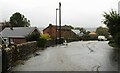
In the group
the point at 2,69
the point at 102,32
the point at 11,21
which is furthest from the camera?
the point at 102,32

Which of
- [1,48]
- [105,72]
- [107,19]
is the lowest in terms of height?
[105,72]

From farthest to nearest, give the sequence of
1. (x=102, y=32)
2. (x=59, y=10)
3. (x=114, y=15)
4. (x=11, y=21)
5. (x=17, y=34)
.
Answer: (x=102, y=32) < (x=11, y=21) < (x=17, y=34) < (x=59, y=10) < (x=114, y=15)

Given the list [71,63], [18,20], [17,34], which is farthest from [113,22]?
[18,20]

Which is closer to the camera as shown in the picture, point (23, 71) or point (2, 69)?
point (2, 69)

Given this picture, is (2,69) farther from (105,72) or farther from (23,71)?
(105,72)

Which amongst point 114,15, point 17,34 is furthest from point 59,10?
point 114,15

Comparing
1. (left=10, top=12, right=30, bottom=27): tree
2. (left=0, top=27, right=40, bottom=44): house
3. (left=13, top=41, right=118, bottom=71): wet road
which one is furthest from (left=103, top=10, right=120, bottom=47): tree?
(left=10, top=12, right=30, bottom=27): tree

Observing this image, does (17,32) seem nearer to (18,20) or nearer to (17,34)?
(17,34)

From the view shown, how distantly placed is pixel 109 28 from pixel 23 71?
71.6ft

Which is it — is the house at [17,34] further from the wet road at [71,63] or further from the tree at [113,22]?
the wet road at [71,63]

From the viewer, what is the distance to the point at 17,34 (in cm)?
6294

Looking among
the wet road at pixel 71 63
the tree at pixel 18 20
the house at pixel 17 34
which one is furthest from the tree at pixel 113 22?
the tree at pixel 18 20

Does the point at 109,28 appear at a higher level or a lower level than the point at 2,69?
higher

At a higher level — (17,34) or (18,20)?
(18,20)
